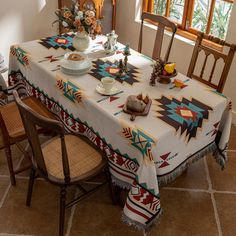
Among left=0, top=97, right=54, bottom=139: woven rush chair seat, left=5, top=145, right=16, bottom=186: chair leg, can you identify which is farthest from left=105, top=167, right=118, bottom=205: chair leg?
left=5, top=145, right=16, bottom=186: chair leg

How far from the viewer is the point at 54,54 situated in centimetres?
274

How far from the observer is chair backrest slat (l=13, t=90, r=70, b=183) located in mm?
1676

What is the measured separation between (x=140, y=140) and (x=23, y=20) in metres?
2.51

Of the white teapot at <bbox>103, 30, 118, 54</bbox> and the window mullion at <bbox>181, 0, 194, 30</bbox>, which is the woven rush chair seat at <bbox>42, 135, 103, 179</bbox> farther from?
the window mullion at <bbox>181, 0, 194, 30</bbox>

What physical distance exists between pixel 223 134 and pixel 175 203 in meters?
0.63

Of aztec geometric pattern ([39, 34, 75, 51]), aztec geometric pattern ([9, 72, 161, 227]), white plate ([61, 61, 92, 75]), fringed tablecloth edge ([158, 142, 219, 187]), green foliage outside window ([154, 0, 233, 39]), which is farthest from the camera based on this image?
green foliage outside window ([154, 0, 233, 39])

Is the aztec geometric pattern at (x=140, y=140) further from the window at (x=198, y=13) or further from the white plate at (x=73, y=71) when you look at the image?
the window at (x=198, y=13)

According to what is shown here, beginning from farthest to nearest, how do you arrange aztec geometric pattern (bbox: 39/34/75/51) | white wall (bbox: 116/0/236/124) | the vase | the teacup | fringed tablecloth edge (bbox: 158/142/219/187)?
white wall (bbox: 116/0/236/124)
aztec geometric pattern (bbox: 39/34/75/51)
the vase
the teacup
fringed tablecloth edge (bbox: 158/142/219/187)

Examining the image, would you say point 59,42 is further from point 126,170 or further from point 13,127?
point 126,170

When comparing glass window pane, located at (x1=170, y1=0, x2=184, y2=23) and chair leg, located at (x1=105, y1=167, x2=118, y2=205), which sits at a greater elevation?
glass window pane, located at (x1=170, y1=0, x2=184, y2=23)

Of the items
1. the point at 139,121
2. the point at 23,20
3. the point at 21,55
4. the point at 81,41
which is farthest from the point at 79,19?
the point at 23,20

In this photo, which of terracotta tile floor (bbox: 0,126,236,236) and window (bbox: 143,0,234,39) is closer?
terracotta tile floor (bbox: 0,126,236,236)

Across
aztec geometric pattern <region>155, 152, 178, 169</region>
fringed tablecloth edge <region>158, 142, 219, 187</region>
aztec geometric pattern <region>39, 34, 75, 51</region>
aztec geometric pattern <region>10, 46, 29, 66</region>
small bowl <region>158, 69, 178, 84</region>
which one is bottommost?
fringed tablecloth edge <region>158, 142, 219, 187</region>

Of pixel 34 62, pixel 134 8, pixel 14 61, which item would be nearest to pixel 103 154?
pixel 34 62
